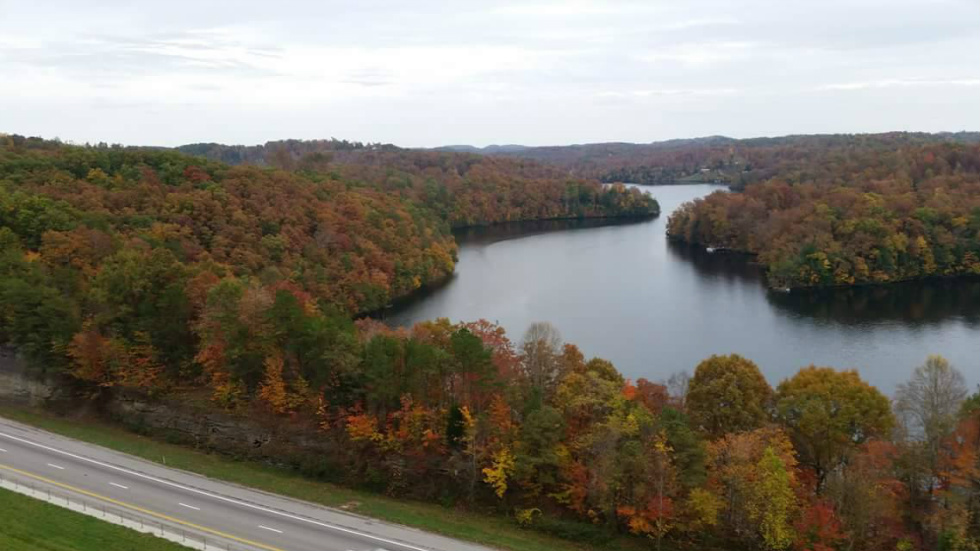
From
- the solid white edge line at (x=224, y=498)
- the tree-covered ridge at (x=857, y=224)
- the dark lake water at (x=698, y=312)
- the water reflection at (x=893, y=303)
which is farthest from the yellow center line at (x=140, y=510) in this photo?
the tree-covered ridge at (x=857, y=224)

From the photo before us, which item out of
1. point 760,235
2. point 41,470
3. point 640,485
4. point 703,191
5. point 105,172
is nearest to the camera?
point 640,485

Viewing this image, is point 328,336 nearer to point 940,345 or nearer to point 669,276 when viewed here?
point 940,345

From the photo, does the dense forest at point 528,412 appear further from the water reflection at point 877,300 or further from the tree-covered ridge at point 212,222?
the water reflection at point 877,300

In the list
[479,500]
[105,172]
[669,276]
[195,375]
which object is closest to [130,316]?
[195,375]

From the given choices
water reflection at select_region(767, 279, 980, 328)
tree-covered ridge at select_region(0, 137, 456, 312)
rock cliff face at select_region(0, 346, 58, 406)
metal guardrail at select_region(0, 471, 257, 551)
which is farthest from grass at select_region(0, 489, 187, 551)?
water reflection at select_region(767, 279, 980, 328)

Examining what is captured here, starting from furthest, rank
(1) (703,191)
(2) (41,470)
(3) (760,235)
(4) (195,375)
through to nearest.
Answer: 1. (1) (703,191)
2. (3) (760,235)
3. (4) (195,375)
4. (2) (41,470)
